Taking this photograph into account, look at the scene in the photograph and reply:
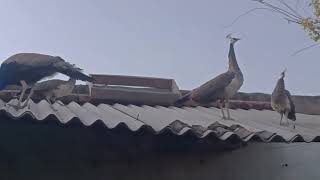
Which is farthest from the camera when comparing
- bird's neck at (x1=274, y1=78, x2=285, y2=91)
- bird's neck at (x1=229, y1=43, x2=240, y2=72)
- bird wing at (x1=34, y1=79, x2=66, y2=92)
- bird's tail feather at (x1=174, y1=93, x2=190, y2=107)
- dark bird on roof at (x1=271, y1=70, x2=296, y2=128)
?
bird's tail feather at (x1=174, y1=93, x2=190, y2=107)

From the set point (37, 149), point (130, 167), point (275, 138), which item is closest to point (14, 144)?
point (37, 149)

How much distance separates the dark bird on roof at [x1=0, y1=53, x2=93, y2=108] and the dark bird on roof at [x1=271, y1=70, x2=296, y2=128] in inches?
84.7

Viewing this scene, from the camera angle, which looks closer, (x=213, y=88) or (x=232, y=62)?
(x=213, y=88)

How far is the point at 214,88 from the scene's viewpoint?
17.3 feet

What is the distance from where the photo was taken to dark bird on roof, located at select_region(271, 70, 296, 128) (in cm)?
505

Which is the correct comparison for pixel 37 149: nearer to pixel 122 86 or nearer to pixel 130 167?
pixel 130 167

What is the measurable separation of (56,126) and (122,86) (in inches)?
127

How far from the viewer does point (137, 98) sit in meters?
6.20

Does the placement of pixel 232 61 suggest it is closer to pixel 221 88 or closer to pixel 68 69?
pixel 221 88

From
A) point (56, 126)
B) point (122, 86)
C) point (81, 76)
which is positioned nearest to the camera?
point (56, 126)

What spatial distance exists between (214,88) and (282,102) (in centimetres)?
78

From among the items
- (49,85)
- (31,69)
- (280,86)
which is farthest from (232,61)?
(31,69)

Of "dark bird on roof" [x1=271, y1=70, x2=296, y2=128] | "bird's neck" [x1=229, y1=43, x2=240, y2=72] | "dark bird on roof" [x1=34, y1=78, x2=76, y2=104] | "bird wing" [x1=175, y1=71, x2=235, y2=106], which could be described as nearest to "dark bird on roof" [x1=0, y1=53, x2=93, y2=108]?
"dark bird on roof" [x1=34, y1=78, x2=76, y2=104]

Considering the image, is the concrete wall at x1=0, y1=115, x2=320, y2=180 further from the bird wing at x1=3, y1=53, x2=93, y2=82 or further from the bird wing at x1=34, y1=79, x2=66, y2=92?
the bird wing at x1=34, y1=79, x2=66, y2=92
